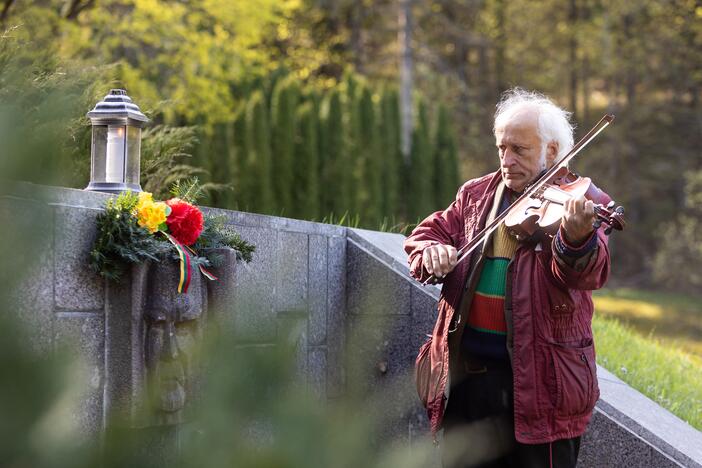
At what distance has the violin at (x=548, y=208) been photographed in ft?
9.22

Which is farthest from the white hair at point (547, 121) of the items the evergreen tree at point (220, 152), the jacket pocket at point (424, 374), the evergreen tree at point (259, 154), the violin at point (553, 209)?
the evergreen tree at point (259, 154)

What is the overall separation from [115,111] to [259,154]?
41.2 feet

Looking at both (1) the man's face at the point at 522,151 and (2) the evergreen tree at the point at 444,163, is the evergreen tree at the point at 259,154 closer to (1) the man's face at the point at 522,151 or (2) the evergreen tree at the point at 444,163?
(2) the evergreen tree at the point at 444,163

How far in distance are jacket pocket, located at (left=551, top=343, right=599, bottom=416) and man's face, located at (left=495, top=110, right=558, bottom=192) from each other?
0.55 metres

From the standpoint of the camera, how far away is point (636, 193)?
111 ft

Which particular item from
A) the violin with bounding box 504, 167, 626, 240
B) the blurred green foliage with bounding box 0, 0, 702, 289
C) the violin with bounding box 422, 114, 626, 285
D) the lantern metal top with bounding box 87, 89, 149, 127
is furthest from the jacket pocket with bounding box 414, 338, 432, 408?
the blurred green foliage with bounding box 0, 0, 702, 289

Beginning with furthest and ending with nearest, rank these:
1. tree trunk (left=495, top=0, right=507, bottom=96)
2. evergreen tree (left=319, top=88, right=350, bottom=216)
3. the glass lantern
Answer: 1. tree trunk (left=495, top=0, right=507, bottom=96)
2. evergreen tree (left=319, top=88, right=350, bottom=216)
3. the glass lantern

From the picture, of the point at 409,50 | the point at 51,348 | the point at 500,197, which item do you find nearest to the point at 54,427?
the point at 51,348

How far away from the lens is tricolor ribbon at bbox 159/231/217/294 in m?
3.04

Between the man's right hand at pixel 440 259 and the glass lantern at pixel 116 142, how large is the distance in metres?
1.23

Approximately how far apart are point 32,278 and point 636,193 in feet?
113

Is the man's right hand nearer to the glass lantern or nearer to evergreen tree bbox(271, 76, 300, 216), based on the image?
the glass lantern

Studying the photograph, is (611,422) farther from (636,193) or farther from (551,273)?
(636,193)

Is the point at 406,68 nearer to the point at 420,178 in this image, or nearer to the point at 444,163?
the point at 444,163
